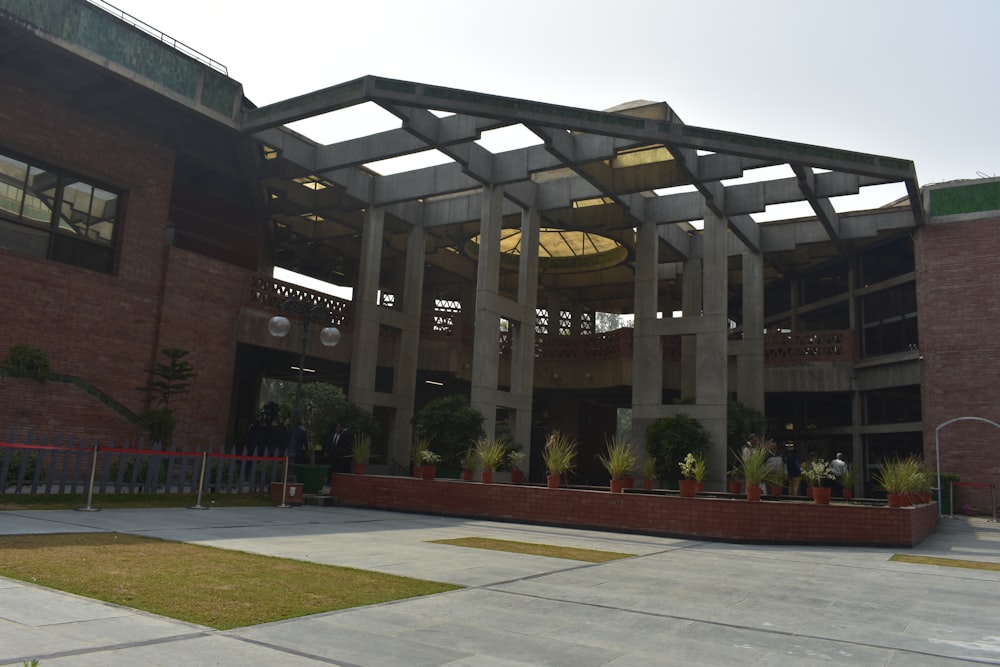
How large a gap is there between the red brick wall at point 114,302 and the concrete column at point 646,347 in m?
12.7

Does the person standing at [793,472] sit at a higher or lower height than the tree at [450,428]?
lower

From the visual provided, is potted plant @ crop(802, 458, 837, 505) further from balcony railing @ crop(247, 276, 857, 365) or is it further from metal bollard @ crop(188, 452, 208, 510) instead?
balcony railing @ crop(247, 276, 857, 365)

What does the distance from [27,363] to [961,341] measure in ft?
85.8

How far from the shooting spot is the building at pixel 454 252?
705 inches

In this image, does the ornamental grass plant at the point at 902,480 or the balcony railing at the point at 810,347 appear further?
the balcony railing at the point at 810,347

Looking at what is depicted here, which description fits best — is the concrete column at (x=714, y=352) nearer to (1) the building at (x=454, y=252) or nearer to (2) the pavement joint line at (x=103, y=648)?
(1) the building at (x=454, y=252)

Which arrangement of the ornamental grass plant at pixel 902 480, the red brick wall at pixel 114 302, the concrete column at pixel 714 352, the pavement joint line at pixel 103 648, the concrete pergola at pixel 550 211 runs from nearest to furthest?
the pavement joint line at pixel 103 648 → the ornamental grass plant at pixel 902 480 → the red brick wall at pixel 114 302 → the concrete pergola at pixel 550 211 → the concrete column at pixel 714 352

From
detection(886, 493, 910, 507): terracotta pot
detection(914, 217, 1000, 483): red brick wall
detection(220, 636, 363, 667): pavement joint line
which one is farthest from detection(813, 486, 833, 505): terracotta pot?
detection(914, 217, 1000, 483): red brick wall

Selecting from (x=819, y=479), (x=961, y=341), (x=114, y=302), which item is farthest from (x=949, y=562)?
(x=114, y=302)

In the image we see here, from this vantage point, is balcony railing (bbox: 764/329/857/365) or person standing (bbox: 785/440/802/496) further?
balcony railing (bbox: 764/329/857/365)

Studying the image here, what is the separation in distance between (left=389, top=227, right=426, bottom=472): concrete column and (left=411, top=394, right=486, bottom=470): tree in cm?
506

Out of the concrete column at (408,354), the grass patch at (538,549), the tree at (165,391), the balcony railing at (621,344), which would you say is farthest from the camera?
the balcony railing at (621,344)

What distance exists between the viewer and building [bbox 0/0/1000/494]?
58.7 ft

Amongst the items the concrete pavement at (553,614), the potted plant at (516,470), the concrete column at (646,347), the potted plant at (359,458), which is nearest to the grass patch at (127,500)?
the concrete pavement at (553,614)
